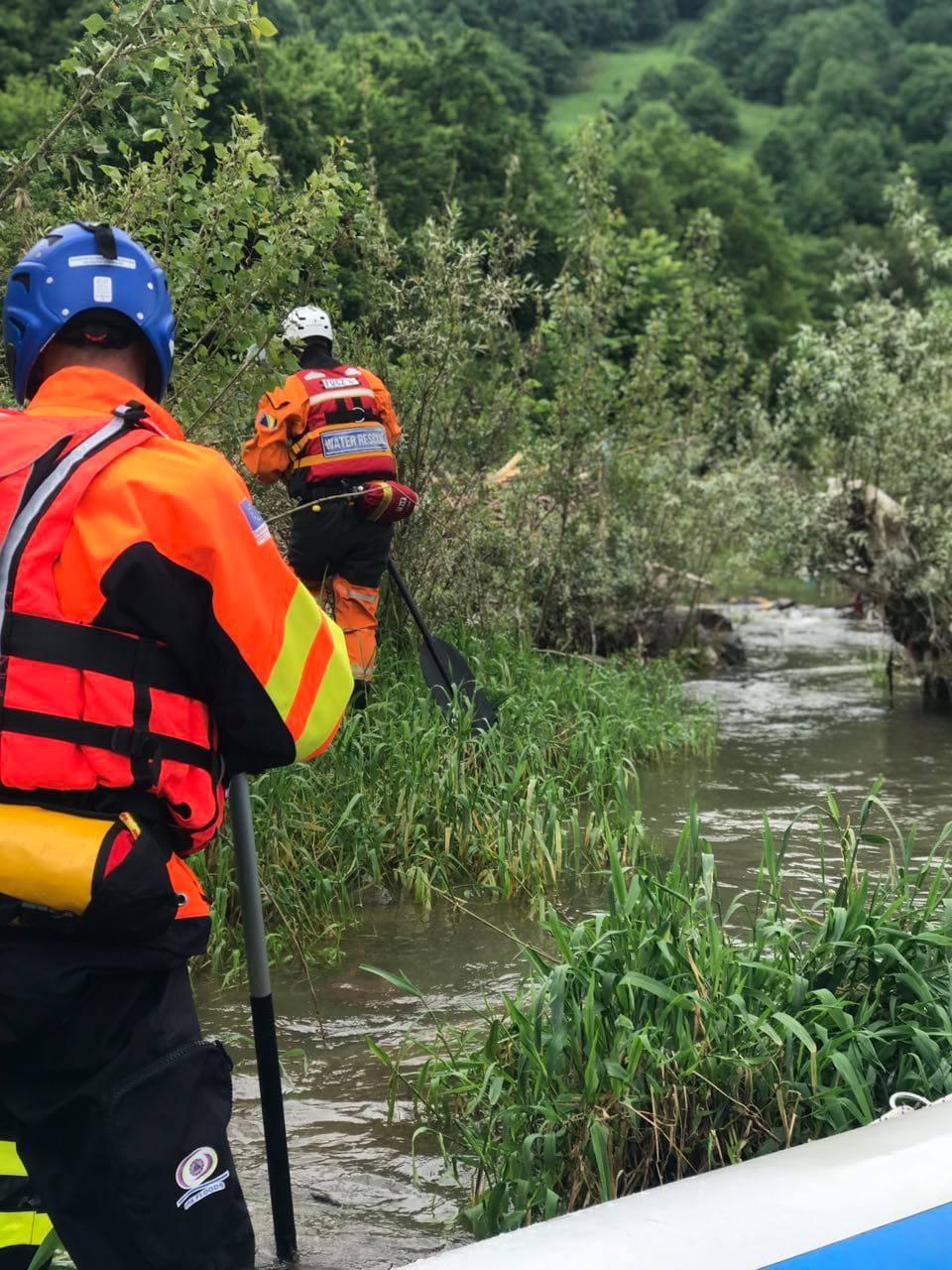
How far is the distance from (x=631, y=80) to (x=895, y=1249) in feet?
454

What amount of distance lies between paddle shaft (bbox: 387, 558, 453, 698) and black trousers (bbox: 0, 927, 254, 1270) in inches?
201

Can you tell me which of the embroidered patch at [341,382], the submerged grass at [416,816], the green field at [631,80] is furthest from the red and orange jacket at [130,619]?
the green field at [631,80]

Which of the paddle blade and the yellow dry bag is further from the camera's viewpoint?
the paddle blade

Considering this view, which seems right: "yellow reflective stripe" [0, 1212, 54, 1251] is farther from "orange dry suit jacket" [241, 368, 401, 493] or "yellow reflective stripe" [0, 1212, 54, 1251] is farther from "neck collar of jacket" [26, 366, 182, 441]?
"orange dry suit jacket" [241, 368, 401, 493]

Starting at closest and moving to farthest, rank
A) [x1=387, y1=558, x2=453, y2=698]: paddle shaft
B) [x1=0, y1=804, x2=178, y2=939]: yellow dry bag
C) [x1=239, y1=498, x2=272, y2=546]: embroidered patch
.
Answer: [x1=0, y1=804, x2=178, y2=939]: yellow dry bag, [x1=239, y1=498, x2=272, y2=546]: embroidered patch, [x1=387, y1=558, x2=453, y2=698]: paddle shaft

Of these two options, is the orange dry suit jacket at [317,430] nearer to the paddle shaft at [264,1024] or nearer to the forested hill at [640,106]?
the forested hill at [640,106]

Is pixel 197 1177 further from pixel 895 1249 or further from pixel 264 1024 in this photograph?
pixel 895 1249

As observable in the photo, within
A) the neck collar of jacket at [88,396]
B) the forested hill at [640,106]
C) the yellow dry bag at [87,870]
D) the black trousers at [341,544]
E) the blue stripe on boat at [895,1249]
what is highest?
the forested hill at [640,106]

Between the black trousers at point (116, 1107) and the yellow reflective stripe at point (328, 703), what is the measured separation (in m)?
0.42

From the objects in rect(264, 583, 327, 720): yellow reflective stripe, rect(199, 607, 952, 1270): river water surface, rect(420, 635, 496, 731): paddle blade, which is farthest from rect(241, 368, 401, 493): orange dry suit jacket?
rect(264, 583, 327, 720): yellow reflective stripe

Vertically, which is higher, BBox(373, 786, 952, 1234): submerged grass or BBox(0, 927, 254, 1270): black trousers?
BBox(0, 927, 254, 1270): black trousers

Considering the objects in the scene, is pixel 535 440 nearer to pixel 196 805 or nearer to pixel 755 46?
pixel 196 805

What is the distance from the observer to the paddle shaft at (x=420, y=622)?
295 inches

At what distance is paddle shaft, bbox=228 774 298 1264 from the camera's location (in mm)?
2922
